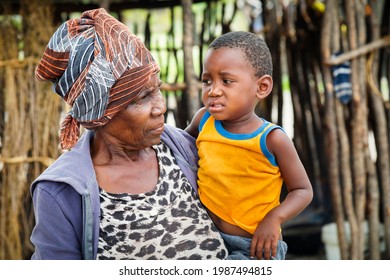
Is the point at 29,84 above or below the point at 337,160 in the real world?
above

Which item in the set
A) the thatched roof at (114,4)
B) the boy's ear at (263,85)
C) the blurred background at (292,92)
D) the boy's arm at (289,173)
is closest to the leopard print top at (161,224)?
the boy's arm at (289,173)

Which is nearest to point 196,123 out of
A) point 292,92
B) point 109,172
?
point 109,172

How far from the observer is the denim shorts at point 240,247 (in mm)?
2240

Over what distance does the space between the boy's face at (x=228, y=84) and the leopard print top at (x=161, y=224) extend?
0.29 m

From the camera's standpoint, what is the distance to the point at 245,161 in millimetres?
2186

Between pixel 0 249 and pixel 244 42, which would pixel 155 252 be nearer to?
pixel 244 42

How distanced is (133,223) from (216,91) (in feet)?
1.78

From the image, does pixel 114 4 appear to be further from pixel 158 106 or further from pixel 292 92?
pixel 158 106

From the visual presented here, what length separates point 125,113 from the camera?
6.97 feet

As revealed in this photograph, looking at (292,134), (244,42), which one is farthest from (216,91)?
(292,134)

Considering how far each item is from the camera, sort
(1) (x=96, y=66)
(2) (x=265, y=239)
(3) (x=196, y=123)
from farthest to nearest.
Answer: (3) (x=196, y=123), (2) (x=265, y=239), (1) (x=96, y=66)

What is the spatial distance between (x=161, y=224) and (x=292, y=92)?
328cm

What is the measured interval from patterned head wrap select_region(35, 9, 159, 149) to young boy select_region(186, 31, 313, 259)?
10.6 inches

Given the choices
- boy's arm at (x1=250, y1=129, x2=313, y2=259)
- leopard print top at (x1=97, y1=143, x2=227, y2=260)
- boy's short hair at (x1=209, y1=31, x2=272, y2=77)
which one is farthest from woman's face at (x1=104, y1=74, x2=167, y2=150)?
boy's arm at (x1=250, y1=129, x2=313, y2=259)
